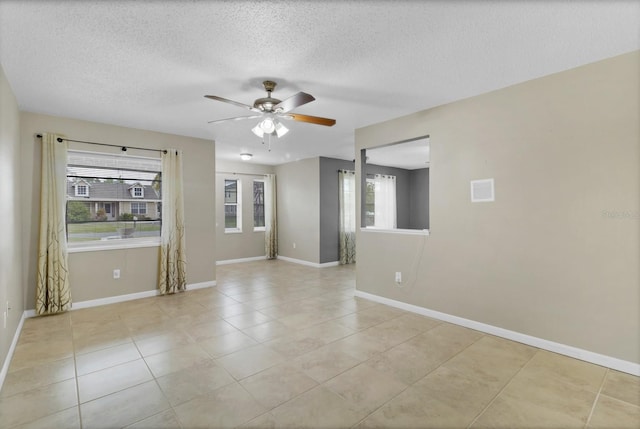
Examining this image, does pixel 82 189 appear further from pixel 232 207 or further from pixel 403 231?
pixel 403 231

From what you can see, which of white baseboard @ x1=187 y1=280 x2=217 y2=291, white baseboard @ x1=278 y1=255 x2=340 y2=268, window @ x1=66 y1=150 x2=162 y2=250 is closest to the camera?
window @ x1=66 y1=150 x2=162 y2=250

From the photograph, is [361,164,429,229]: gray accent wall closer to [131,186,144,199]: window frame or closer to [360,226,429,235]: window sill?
[360,226,429,235]: window sill

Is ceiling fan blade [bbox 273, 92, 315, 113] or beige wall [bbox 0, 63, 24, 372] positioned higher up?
ceiling fan blade [bbox 273, 92, 315, 113]

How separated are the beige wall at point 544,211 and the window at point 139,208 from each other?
4.08 metres

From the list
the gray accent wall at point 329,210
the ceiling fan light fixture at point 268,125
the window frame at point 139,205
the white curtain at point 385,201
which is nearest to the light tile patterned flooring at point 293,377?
the window frame at point 139,205

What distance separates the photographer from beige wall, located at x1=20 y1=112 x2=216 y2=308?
381cm

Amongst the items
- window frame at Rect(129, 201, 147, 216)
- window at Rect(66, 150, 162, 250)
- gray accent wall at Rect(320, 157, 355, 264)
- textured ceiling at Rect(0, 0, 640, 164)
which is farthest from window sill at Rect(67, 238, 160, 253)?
gray accent wall at Rect(320, 157, 355, 264)

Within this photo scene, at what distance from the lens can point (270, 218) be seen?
7.95 metres

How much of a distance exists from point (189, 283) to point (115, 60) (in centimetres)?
352

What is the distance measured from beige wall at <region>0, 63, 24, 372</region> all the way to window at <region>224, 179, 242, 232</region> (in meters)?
4.11

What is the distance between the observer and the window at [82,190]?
168 inches

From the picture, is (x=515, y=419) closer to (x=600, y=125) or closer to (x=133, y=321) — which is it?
(x=600, y=125)

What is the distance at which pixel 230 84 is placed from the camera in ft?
9.75

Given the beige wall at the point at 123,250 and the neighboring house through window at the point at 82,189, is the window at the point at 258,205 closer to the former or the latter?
the beige wall at the point at 123,250
